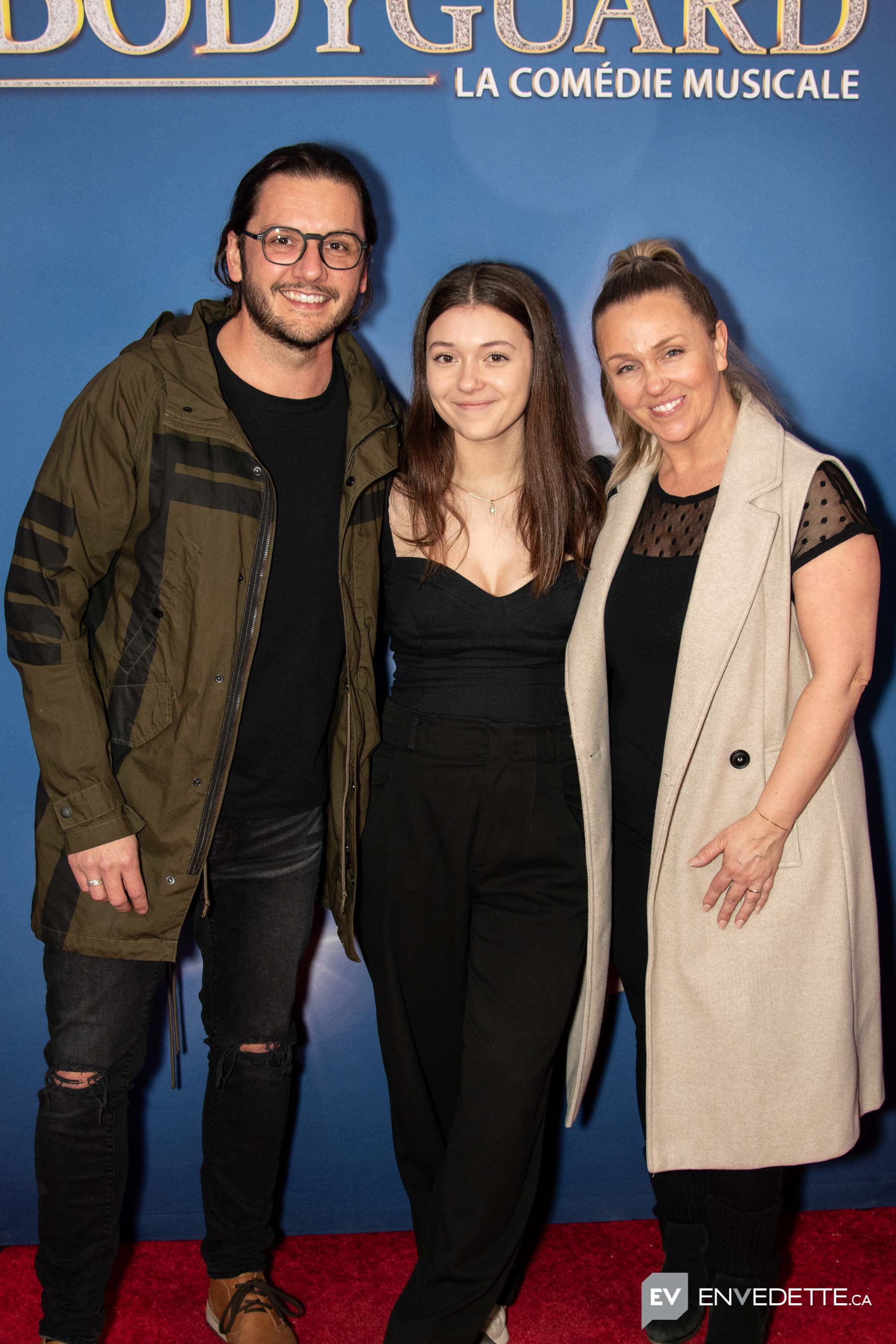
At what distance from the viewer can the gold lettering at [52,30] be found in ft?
7.16

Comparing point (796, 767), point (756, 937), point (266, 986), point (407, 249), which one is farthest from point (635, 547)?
point (266, 986)

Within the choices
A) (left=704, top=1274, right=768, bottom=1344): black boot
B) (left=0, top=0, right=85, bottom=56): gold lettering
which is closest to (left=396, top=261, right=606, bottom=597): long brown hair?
(left=0, top=0, right=85, bottom=56): gold lettering

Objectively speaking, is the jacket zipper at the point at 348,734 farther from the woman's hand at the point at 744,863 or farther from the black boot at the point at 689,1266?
the black boot at the point at 689,1266

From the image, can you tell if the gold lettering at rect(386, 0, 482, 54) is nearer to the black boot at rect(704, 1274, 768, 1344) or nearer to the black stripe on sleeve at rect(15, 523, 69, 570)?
the black stripe on sleeve at rect(15, 523, 69, 570)

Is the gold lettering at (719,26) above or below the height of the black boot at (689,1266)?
above

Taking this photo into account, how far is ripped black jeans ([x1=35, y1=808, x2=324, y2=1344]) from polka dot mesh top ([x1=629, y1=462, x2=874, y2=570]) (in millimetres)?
871

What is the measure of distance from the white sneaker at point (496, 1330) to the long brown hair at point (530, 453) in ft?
4.97

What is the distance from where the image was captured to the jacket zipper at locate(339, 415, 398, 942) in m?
2.02

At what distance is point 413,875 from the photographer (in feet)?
6.45

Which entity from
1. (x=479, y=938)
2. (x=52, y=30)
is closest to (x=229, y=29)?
(x=52, y=30)

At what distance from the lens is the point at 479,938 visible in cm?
200

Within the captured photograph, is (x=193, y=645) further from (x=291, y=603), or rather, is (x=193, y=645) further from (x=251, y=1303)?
(x=251, y=1303)

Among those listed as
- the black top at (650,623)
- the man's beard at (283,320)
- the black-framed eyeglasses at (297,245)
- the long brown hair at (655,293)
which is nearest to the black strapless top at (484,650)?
the black top at (650,623)

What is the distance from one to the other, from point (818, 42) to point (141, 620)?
190cm
